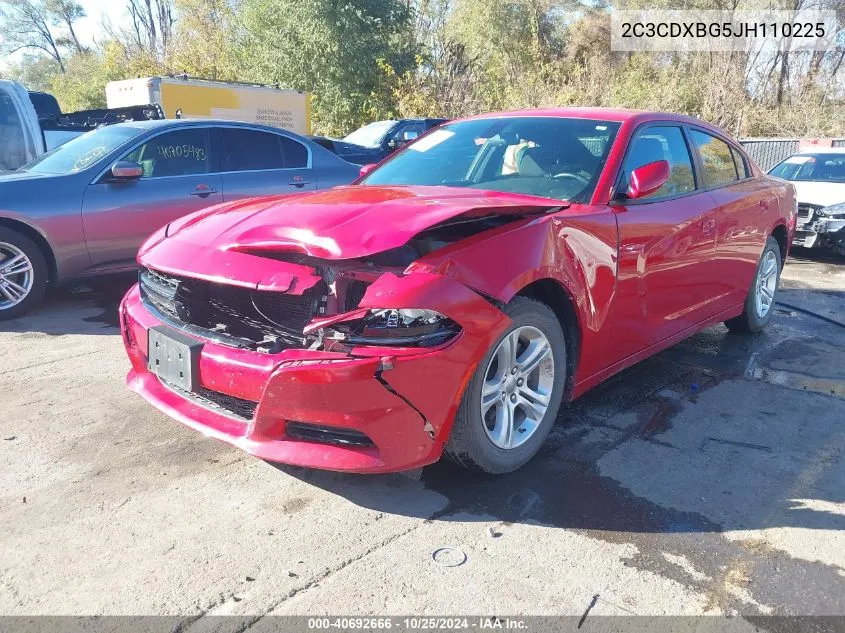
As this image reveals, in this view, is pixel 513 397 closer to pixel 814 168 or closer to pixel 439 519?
pixel 439 519

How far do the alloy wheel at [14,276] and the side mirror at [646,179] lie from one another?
15.5 ft

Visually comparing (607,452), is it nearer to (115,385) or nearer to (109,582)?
(109,582)

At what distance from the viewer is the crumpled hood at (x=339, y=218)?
2588 mm

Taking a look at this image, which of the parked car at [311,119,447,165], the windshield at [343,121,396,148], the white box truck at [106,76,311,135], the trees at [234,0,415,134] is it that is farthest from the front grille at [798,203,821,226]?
the trees at [234,0,415,134]

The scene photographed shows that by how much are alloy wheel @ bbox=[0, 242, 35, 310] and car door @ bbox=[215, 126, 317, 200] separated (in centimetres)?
182

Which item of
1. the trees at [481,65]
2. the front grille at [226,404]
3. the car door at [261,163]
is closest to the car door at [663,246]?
the front grille at [226,404]

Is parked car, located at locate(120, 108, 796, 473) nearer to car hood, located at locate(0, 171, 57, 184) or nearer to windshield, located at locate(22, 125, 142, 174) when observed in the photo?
car hood, located at locate(0, 171, 57, 184)

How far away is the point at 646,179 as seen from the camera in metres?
3.43

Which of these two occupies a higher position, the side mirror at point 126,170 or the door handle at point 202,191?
the side mirror at point 126,170

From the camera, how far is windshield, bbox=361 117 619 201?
362 centimetres

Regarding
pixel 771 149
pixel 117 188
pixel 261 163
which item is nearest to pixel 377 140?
pixel 261 163

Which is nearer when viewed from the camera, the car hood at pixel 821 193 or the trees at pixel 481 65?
the car hood at pixel 821 193

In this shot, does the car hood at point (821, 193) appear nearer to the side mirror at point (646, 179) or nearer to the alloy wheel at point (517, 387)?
the side mirror at point (646, 179)

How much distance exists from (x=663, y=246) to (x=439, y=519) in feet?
6.53
